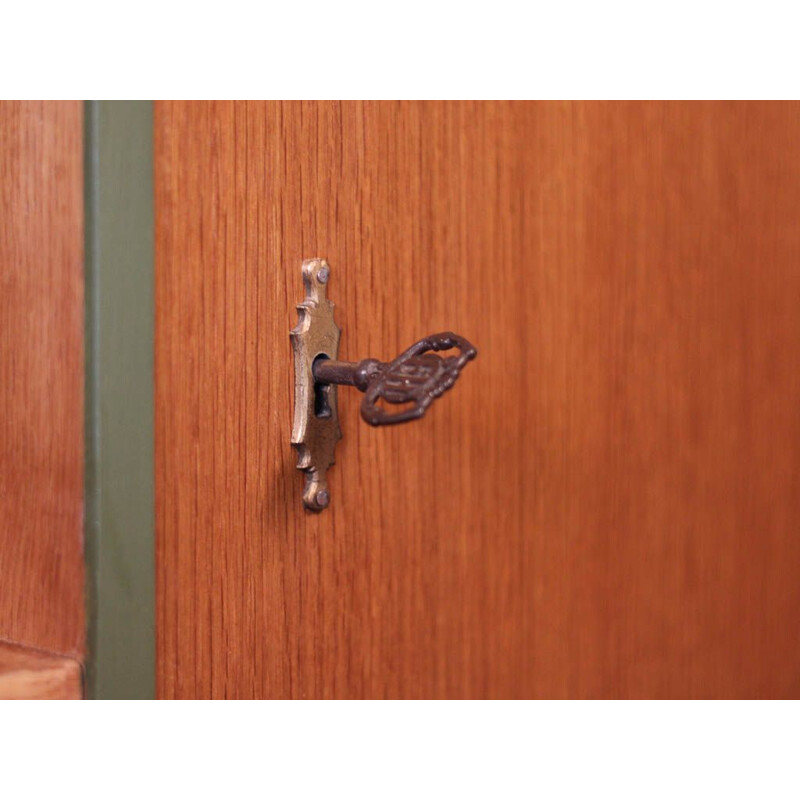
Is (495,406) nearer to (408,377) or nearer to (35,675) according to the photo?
(408,377)

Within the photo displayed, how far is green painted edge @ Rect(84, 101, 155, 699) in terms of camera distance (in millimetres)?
342

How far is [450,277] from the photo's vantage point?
1.40 ft

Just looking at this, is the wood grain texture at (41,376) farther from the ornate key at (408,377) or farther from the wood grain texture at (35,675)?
the ornate key at (408,377)

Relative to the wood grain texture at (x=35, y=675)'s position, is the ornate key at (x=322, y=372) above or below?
above

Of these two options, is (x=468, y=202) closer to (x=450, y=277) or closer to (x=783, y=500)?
(x=450, y=277)

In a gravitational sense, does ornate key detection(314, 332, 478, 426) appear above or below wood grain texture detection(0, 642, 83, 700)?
above

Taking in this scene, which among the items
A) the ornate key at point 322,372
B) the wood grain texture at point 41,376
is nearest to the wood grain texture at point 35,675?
the wood grain texture at point 41,376

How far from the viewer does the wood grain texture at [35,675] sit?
1.12 ft

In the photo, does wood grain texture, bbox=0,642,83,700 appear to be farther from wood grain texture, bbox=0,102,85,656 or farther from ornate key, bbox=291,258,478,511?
ornate key, bbox=291,258,478,511

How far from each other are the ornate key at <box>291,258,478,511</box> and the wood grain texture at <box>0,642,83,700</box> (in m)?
0.12

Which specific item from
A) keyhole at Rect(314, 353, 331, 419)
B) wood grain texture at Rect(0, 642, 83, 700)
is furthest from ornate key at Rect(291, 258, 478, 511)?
wood grain texture at Rect(0, 642, 83, 700)

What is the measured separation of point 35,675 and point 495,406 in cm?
24

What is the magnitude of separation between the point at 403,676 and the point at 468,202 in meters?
0.23

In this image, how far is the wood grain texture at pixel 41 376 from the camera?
342 millimetres
